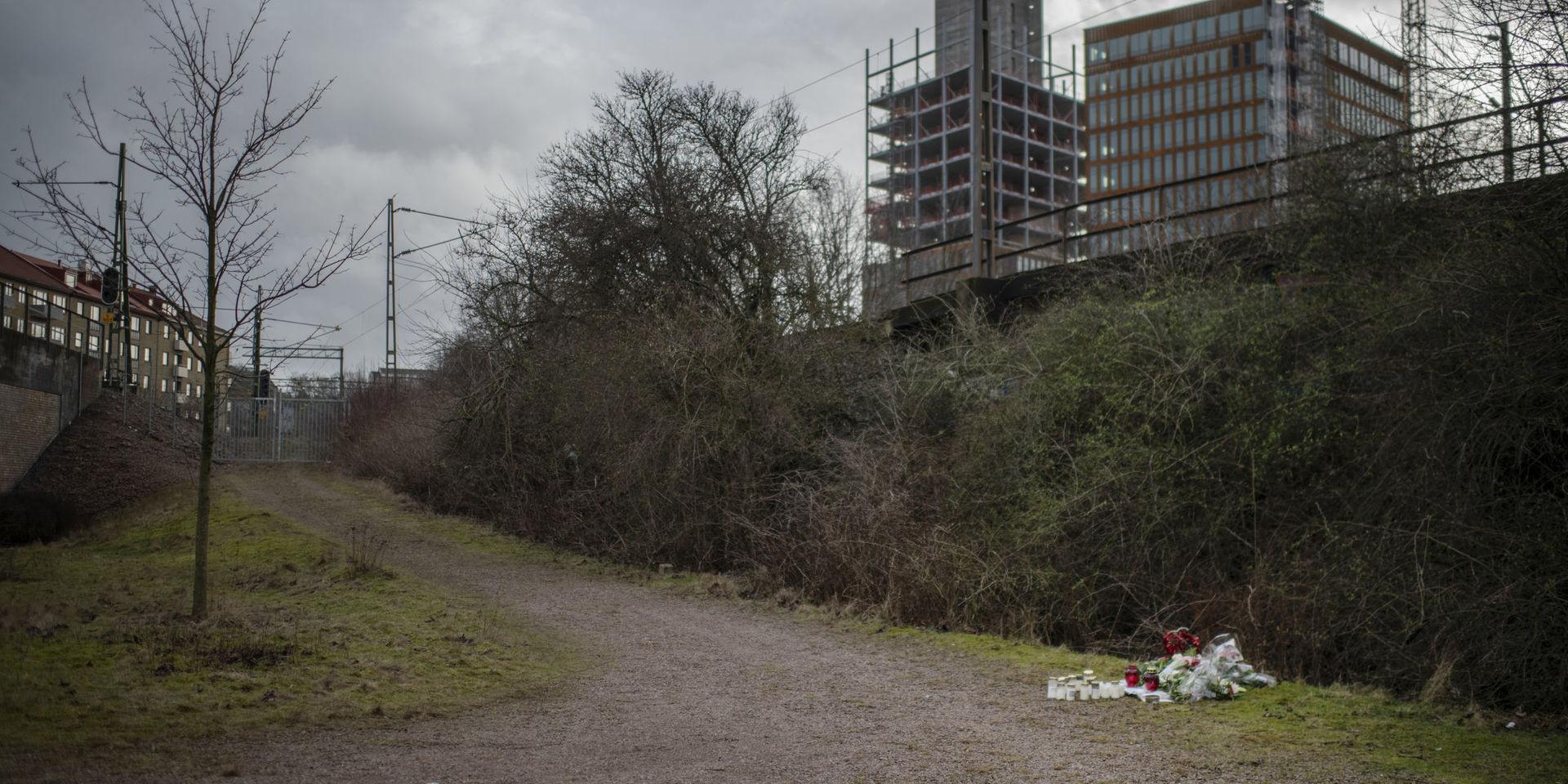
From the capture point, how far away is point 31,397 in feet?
67.0

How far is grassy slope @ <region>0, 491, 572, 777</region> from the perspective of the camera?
243 inches

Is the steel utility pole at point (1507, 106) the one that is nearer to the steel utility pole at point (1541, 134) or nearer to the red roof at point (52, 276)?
the steel utility pole at point (1541, 134)

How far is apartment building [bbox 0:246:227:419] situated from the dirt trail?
13.6 ft

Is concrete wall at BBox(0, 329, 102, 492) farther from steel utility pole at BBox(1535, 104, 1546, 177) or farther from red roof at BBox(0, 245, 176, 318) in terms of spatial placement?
steel utility pole at BBox(1535, 104, 1546, 177)

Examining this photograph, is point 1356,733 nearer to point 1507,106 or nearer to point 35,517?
point 1507,106

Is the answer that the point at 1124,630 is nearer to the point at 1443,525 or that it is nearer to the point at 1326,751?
the point at 1443,525

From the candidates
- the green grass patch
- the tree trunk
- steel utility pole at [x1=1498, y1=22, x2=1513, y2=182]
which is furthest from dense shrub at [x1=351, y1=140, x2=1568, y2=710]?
the tree trunk

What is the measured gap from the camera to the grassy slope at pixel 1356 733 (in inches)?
233

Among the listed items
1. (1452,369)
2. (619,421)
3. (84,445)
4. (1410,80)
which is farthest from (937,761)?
(84,445)

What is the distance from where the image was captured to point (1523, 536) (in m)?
8.11

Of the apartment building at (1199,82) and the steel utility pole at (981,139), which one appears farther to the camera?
the apartment building at (1199,82)

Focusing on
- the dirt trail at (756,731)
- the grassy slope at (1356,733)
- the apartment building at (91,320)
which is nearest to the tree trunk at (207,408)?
the apartment building at (91,320)

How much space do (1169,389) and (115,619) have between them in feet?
32.0

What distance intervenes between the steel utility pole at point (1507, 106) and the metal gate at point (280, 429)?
29685 mm
